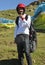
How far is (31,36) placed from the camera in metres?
6.45

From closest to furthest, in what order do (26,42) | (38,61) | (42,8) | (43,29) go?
(26,42) → (38,61) → (43,29) → (42,8)

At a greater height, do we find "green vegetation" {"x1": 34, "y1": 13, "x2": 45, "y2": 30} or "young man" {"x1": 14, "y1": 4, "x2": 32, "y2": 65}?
"young man" {"x1": 14, "y1": 4, "x2": 32, "y2": 65}

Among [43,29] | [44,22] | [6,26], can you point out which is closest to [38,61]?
[43,29]

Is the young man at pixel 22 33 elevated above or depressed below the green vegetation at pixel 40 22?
above

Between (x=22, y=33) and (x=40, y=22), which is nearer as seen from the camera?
(x=22, y=33)

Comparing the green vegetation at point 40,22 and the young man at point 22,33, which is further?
the green vegetation at point 40,22

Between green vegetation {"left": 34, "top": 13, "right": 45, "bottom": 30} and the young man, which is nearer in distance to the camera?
the young man

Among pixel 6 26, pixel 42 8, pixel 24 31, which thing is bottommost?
pixel 6 26

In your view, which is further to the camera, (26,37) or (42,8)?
(42,8)

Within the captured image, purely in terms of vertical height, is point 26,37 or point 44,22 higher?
point 26,37

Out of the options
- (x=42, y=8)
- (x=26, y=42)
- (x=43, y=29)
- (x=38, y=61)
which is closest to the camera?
(x=26, y=42)

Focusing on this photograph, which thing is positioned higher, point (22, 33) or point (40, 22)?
point (22, 33)

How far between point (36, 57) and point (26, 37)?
153 cm

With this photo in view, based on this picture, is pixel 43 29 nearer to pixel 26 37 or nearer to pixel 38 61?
pixel 38 61
